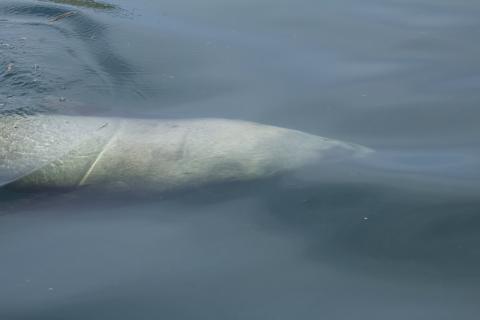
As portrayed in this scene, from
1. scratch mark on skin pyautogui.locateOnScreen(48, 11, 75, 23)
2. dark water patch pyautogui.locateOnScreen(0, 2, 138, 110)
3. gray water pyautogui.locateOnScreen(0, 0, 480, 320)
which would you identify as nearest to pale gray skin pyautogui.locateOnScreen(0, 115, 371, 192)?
gray water pyautogui.locateOnScreen(0, 0, 480, 320)

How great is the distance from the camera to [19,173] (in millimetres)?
4492

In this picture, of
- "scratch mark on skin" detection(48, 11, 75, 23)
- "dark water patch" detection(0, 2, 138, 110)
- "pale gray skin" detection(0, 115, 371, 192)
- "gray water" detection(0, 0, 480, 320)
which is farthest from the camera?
"scratch mark on skin" detection(48, 11, 75, 23)

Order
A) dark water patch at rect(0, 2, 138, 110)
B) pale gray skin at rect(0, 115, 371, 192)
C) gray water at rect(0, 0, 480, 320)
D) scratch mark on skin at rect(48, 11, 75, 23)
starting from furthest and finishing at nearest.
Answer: scratch mark on skin at rect(48, 11, 75, 23) → dark water patch at rect(0, 2, 138, 110) → pale gray skin at rect(0, 115, 371, 192) → gray water at rect(0, 0, 480, 320)

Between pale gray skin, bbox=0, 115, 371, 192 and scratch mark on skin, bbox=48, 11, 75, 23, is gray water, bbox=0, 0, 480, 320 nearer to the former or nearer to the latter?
scratch mark on skin, bbox=48, 11, 75, 23

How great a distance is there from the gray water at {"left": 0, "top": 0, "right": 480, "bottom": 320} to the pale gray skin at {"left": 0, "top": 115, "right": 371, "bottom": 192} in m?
0.17

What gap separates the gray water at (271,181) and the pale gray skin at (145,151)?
0.57 ft

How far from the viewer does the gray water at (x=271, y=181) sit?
312 cm

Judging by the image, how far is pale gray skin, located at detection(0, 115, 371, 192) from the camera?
4500 mm

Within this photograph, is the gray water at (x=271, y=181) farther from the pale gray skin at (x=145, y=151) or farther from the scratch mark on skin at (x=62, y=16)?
the pale gray skin at (x=145, y=151)

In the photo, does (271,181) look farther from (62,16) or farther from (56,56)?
(62,16)

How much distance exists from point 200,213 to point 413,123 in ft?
5.65

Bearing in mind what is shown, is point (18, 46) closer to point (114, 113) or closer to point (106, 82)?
point (106, 82)

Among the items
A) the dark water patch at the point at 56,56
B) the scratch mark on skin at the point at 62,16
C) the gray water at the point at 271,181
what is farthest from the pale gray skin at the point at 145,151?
the scratch mark on skin at the point at 62,16

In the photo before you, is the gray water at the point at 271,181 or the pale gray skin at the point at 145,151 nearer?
the gray water at the point at 271,181
